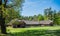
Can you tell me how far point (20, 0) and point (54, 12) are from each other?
83136 mm

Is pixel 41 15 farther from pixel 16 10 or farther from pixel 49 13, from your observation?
pixel 16 10

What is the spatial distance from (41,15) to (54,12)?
10.8 m

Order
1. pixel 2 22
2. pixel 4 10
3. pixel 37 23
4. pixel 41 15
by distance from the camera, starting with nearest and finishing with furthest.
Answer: pixel 4 10, pixel 2 22, pixel 37 23, pixel 41 15

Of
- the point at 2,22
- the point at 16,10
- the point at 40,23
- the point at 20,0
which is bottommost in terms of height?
the point at 40,23

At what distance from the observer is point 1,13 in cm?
2494

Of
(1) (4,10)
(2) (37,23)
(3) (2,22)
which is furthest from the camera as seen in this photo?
(2) (37,23)

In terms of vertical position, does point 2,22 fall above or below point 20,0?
below

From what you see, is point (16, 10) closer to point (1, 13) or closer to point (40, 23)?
point (1, 13)

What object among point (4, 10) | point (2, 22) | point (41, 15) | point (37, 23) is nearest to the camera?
point (4, 10)

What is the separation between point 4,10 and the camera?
24656 mm

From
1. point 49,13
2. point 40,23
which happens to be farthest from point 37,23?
point 49,13

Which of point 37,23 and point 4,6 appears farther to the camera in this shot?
point 37,23

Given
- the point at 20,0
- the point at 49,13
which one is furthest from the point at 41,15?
the point at 20,0

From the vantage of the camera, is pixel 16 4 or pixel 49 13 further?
pixel 49 13
